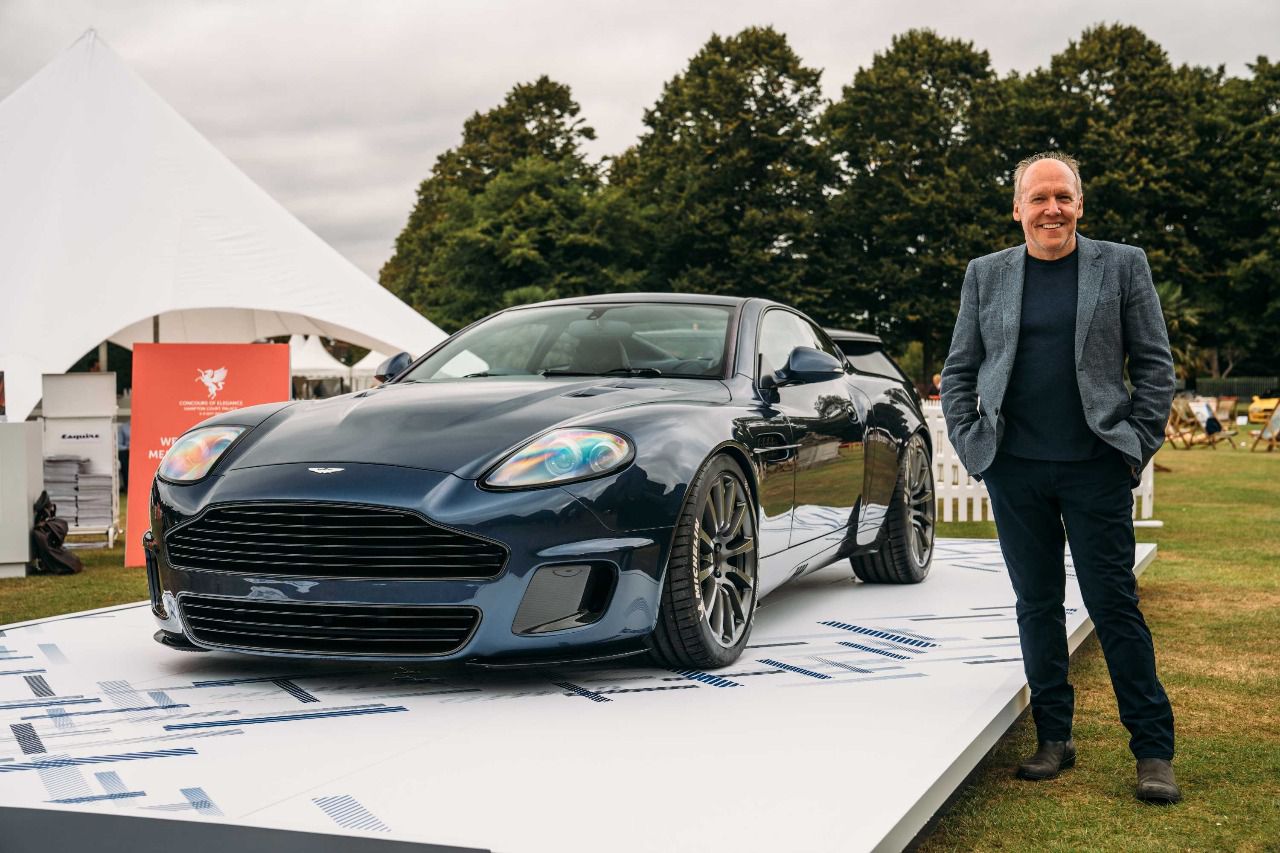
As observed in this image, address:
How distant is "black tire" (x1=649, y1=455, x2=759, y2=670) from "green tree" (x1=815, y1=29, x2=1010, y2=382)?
4533cm

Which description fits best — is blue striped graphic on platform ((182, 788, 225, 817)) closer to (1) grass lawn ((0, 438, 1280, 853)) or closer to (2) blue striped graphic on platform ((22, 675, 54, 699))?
(2) blue striped graphic on platform ((22, 675, 54, 699))

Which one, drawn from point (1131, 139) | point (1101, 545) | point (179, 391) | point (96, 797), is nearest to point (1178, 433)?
point (179, 391)

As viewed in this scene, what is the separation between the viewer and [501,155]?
5956 cm

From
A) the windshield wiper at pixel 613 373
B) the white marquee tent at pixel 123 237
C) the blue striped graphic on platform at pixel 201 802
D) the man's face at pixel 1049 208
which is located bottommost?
the blue striped graphic on platform at pixel 201 802

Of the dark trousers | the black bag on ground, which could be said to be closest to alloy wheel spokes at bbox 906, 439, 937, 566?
the dark trousers

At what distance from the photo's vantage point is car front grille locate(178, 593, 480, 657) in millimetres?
3914

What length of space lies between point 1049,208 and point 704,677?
1.83 m

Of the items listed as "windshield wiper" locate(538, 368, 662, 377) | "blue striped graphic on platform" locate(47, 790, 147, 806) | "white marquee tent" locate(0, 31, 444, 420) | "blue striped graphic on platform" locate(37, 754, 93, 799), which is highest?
"white marquee tent" locate(0, 31, 444, 420)

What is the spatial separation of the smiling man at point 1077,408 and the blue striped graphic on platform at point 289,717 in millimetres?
1854

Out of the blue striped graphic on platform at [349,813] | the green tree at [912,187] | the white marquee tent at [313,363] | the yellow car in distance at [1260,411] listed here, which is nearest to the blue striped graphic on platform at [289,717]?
the blue striped graphic on platform at [349,813]

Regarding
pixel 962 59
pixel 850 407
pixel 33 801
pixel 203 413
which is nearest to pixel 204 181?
pixel 203 413

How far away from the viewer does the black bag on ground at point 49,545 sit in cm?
929

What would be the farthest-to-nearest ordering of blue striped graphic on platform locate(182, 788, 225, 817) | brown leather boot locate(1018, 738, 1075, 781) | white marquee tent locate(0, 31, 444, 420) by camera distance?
white marquee tent locate(0, 31, 444, 420)
brown leather boot locate(1018, 738, 1075, 781)
blue striped graphic on platform locate(182, 788, 225, 817)

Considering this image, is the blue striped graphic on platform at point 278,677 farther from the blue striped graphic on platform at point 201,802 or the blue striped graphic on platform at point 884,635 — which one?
the blue striped graphic on platform at point 884,635
